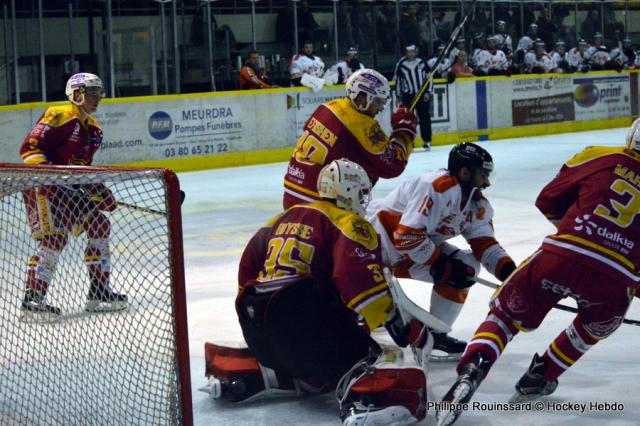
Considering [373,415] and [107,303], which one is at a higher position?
[107,303]

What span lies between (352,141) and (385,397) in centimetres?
158

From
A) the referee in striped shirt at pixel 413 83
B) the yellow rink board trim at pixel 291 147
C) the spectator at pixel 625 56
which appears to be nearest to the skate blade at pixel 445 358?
the yellow rink board trim at pixel 291 147

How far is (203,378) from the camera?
13.6 feet

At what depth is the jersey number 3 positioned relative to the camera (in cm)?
348

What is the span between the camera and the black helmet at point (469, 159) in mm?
4074

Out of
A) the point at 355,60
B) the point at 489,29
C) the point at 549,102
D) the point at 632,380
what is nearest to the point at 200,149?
the point at 355,60

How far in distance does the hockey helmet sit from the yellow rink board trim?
7.31 m

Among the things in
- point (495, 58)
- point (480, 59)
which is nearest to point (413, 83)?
point (480, 59)

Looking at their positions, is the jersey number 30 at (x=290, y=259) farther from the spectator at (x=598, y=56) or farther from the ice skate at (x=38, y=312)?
the spectator at (x=598, y=56)

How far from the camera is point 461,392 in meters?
3.33

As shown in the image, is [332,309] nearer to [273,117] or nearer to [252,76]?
[273,117]

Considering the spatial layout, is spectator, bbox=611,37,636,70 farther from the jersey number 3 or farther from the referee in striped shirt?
the jersey number 3

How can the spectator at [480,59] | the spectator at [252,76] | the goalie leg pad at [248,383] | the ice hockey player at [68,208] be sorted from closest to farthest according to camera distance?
the goalie leg pad at [248,383] < the ice hockey player at [68,208] < the spectator at [252,76] < the spectator at [480,59]

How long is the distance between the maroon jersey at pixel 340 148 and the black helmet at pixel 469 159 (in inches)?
27.4
